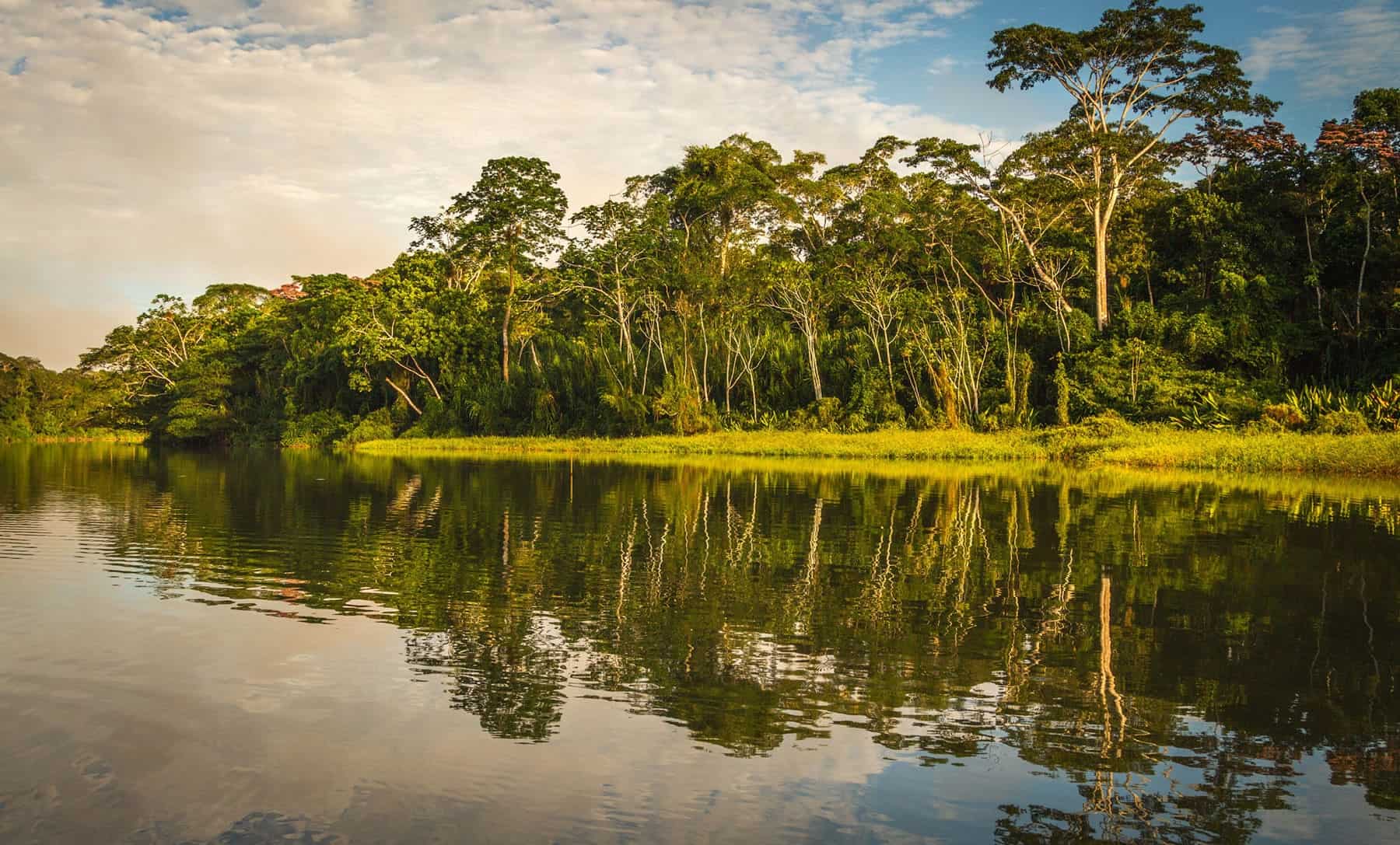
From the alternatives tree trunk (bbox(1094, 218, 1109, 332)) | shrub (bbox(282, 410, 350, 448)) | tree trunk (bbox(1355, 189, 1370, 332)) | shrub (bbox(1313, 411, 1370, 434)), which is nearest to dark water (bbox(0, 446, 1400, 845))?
shrub (bbox(1313, 411, 1370, 434))

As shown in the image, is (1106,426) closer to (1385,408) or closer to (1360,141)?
(1385,408)

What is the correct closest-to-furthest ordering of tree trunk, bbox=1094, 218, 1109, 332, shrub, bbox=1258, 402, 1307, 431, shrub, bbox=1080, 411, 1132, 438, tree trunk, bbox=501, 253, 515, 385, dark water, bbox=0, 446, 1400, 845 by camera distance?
dark water, bbox=0, 446, 1400, 845, shrub, bbox=1258, 402, 1307, 431, shrub, bbox=1080, 411, 1132, 438, tree trunk, bbox=1094, 218, 1109, 332, tree trunk, bbox=501, 253, 515, 385

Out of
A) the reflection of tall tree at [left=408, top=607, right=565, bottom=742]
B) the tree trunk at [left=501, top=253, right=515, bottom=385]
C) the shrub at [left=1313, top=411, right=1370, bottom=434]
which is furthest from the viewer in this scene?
the tree trunk at [left=501, top=253, right=515, bottom=385]

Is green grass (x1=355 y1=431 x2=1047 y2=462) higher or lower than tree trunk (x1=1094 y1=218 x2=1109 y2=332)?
lower

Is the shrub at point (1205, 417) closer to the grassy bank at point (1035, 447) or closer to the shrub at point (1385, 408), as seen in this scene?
the grassy bank at point (1035, 447)

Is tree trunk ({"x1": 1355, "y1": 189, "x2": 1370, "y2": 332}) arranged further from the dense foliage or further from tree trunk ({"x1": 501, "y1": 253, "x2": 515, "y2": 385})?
tree trunk ({"x1": 501, "y1": 253, "x2": 515, "y2": 385})

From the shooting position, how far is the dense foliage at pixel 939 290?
1319 inches

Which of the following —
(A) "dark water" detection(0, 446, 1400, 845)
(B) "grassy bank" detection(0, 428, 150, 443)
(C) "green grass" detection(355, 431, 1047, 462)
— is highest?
(C) "green grass" detection(355, 431, 1047, 462)

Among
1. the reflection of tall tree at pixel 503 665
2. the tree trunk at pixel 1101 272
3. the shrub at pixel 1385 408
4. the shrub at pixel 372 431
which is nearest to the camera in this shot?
the reflection of tall tree at pixel 503 665

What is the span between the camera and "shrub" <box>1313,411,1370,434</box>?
27.0 metres

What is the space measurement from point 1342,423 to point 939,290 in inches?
621

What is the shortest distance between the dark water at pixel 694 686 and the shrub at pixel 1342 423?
16.8 metres

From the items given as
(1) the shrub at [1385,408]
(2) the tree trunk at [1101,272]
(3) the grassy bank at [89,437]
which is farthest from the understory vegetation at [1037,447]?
(3) the grassy bank at [89,437]

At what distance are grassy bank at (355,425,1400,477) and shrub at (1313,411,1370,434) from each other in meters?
0.54
